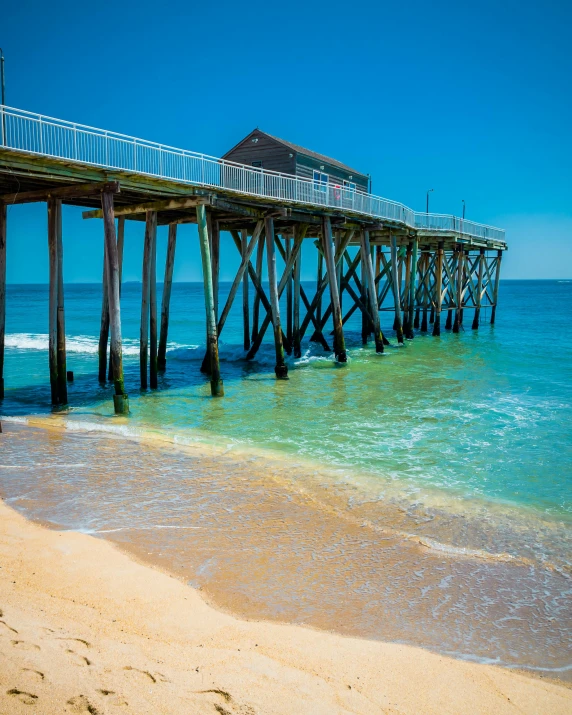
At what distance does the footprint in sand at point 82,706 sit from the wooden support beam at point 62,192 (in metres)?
10.6

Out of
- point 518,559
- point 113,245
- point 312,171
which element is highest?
point 312,171

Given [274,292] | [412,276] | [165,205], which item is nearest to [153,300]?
[165,205]

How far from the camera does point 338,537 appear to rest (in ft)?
23.0

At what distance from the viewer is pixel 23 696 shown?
330cm

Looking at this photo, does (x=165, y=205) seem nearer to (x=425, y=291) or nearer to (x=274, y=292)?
(x=274, y=292)

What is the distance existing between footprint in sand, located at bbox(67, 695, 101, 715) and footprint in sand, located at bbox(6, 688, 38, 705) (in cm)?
19

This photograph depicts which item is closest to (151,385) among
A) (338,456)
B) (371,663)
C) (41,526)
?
(338,456)

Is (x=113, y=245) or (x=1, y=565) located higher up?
(x=113, y=245)

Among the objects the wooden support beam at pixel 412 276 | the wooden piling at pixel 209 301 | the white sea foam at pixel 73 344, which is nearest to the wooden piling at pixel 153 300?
the wooden piling at pixel 209 301

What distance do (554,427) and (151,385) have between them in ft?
33.0

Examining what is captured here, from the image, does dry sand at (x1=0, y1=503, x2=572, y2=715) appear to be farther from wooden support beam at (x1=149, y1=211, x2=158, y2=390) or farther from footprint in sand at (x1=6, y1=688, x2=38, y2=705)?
wooden support beam at (x1=149, y1=211, x2=158, y2=390)

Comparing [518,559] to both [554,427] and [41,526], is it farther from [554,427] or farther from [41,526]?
[554,427]

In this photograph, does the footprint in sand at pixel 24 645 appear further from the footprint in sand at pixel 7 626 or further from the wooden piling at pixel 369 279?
the wooden piling at pixel 369 279

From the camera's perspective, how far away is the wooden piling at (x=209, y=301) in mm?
A: 14805
